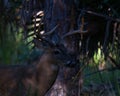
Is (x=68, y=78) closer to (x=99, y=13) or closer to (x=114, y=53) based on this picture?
(x=114, y=53)

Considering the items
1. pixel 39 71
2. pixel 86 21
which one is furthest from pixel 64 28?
pixel 39 71

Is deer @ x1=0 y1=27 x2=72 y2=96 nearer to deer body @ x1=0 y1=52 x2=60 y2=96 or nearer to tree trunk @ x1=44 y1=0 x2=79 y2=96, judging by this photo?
deer body @ x1=0 y1=52 x2=60 y2=96

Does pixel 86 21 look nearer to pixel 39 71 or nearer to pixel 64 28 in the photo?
pixel 64 28

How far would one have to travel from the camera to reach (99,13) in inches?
194

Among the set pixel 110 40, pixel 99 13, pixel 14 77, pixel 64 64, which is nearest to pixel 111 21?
pixel 99 13

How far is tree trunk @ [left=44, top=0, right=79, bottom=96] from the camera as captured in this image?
535 centimetres

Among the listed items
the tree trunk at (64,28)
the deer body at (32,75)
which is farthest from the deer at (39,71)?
the tree trunk at (64,28)

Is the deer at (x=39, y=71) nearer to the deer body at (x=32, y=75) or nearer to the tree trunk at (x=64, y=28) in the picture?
the deer body at (x=32, y=75)

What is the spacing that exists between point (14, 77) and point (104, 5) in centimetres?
150

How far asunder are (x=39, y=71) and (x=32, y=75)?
22 cm

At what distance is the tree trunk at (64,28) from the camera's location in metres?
5.35

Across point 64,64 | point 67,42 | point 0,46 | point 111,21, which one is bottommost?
point 64,64

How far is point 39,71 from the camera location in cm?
558

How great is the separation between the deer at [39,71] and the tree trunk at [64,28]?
11 cm
